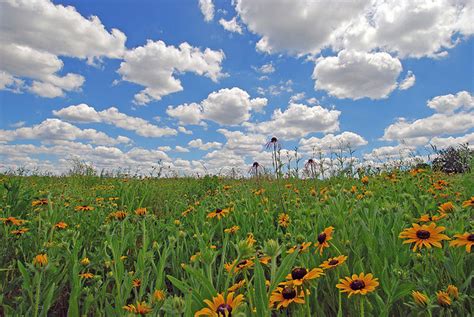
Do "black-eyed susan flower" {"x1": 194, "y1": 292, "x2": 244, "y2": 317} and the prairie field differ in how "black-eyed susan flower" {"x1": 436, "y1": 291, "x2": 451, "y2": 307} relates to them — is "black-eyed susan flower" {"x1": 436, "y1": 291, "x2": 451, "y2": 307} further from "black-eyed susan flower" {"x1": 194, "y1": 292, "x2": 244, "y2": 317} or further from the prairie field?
"black-eyed susan flower" {"x1": 194, "y1": 292, "x2": 244, "y2": 317}

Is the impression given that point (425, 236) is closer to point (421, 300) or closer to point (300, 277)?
point (421, 300)

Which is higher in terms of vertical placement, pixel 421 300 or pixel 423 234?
pixel 423 234

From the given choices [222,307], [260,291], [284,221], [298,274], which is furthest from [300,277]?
[284,221]

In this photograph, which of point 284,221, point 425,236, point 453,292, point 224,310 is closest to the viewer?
point 224,310

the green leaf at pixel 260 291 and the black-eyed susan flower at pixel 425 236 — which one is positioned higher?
the black-eyed susan flower at pixel 425 236

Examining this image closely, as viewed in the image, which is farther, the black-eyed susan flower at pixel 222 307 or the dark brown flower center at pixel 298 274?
the dark brown flower center at pixel 298 274

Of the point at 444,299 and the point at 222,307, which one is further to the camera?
the point at 444,299

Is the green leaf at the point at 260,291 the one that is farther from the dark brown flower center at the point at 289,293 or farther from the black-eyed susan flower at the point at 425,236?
the black-eyed susan flower at the point at 425,236

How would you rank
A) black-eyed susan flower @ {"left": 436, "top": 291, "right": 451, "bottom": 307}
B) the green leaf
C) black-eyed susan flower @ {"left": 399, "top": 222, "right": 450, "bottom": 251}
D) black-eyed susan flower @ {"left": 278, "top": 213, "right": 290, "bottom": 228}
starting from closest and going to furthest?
the green leaf, black-eyed susan flower @ {"left": 436, "top": 291, "right": 451, "bottom": 307}, black-eyed susan flower @ {"left": 399, "top": 222, "right": 450, "bottom": 251}, black-eyed susan flower @ {"left": 278, "top": 213, "right": 290, "bottom": 228}

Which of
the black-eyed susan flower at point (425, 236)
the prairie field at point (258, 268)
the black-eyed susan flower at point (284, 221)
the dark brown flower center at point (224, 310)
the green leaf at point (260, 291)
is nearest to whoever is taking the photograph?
the dark brown flower center at point (224, 310)

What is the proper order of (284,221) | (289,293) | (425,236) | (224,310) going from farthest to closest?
1. (284,221)
2. (425,236)
3. (289,293)
4. (224,310)

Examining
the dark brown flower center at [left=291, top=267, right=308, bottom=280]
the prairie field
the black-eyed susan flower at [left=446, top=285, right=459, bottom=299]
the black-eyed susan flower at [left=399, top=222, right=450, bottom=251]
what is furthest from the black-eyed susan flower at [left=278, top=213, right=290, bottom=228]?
the dark brown flower center at [left=291, top=267, right=308, bottom=280]

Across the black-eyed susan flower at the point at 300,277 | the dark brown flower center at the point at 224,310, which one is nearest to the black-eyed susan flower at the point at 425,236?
the black-eyed susan flower at the point at 300,277

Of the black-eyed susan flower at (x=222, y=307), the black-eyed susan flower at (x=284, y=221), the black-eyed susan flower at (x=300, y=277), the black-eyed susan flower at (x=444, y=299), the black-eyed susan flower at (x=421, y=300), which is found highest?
the black-eyed susan flower at (x=284, y=221)
